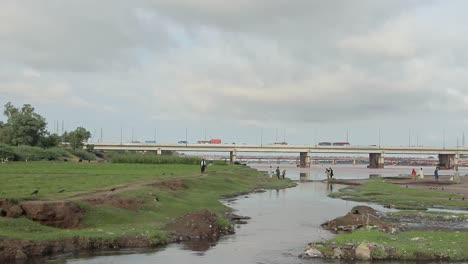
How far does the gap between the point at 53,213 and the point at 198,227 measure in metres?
8.29

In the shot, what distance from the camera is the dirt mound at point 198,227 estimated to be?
96.0 ft

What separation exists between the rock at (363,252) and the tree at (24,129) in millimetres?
120864

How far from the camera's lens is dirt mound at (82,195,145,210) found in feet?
109

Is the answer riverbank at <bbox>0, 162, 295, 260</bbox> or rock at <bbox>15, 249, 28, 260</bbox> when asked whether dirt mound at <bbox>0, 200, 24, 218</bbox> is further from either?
rock at <bbox>15, 249, 28, 260</bbox>

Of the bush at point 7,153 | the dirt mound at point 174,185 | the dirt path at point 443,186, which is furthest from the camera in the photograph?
the bush at point 7,153

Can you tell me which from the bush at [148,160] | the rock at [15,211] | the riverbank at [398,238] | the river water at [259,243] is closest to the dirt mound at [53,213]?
the rock at [15,211]

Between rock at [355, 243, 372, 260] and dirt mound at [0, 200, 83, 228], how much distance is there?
15.7 metres

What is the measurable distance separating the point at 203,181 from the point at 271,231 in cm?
3048

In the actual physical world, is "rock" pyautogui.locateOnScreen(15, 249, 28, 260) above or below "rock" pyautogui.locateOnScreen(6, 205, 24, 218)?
below

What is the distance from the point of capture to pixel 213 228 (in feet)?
99.3

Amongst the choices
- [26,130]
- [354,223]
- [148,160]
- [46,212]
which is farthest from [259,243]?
[26,130]

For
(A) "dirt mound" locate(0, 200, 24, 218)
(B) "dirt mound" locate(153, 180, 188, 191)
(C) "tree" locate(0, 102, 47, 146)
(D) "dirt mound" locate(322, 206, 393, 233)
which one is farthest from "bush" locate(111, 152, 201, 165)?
(A) "dirt mound" locate(0, 200, 24, 218)

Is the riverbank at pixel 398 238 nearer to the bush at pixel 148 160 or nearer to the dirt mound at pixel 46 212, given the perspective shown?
the dirt mound at pixel 46 212

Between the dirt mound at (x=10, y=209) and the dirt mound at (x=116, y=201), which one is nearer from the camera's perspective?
the dirt mound at (x=10, y=209)
